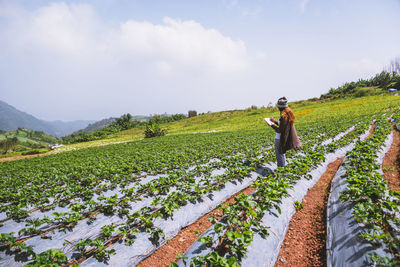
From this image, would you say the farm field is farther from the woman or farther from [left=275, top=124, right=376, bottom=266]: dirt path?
the woman

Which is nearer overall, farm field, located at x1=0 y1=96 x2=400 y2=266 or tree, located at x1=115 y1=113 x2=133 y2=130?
farm field, located at x1=0 y1=96 x2=400 y2=266

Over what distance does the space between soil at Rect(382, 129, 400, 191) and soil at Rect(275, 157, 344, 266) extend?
2.48 m

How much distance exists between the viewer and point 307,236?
13.5 ft

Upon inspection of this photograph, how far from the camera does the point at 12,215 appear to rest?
189 inches

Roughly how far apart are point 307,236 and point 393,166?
692 cm

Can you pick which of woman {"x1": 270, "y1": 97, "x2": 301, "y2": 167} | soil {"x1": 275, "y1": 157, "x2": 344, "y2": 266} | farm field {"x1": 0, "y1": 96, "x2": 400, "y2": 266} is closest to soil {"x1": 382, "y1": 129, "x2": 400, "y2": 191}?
farm field {"x1": 0, "y1": 96, "x2": 400, "y2": 266}

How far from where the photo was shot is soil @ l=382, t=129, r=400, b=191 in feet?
20.5

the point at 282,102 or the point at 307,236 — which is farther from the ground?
the point at 282,102

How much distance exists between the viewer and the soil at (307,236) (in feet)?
11.3

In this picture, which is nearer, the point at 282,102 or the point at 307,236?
the point at 307,236

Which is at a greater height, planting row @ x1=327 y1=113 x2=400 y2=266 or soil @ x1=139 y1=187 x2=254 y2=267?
planting row @ x1=327 y1=113 x2=400 y2=266

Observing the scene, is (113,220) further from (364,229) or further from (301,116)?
(301,116)

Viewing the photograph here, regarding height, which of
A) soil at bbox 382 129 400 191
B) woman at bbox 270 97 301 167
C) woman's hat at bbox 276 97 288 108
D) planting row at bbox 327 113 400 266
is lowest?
soil at bbox 382 129 400 191

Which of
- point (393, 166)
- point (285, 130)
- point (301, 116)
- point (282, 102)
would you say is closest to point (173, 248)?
point (285, 130)
